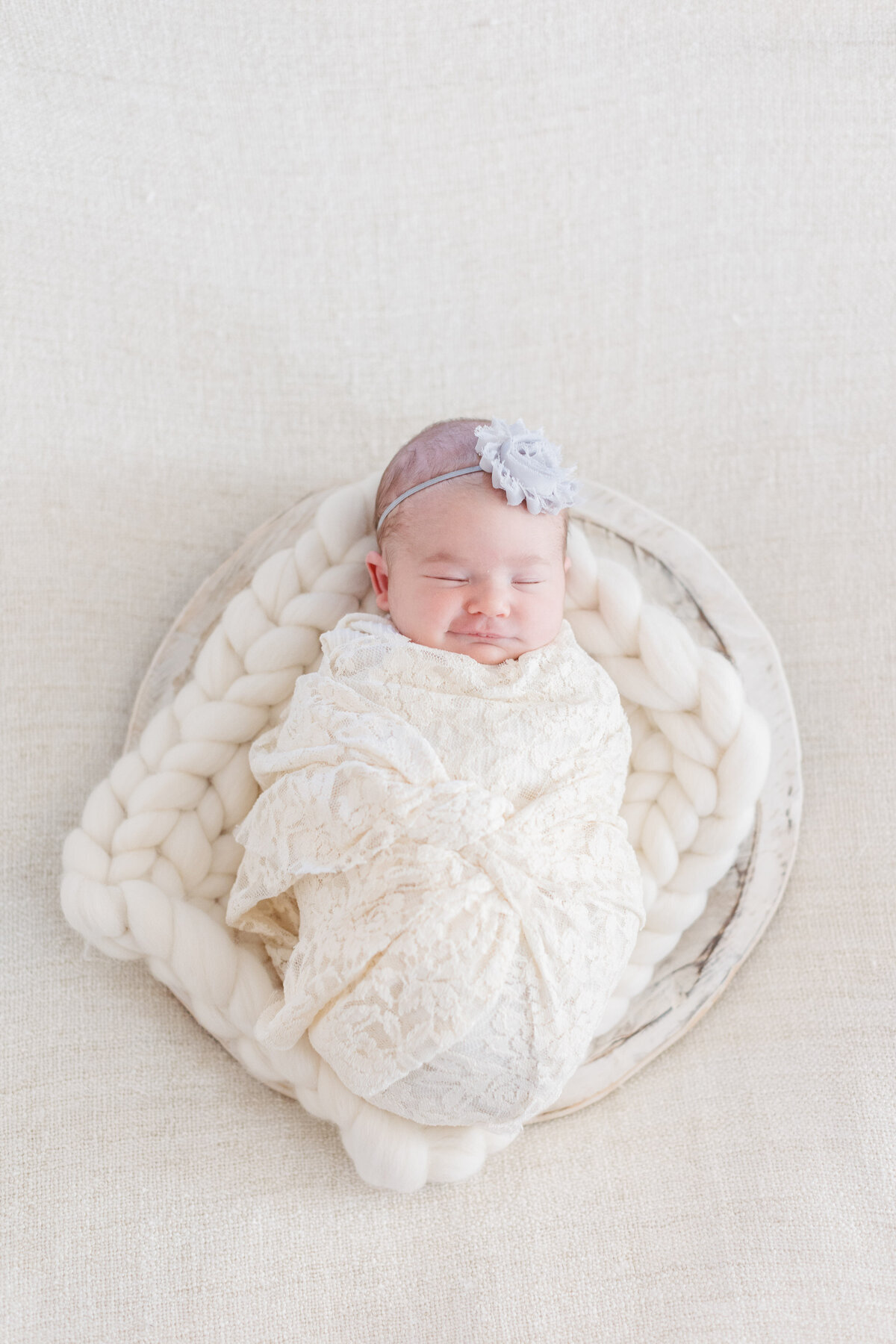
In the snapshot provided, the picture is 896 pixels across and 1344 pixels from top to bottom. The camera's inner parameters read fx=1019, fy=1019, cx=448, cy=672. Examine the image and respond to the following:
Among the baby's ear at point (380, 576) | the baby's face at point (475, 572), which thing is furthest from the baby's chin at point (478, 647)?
the baby's ear at point (380, 576)

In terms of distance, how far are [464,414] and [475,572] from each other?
0.46 metres

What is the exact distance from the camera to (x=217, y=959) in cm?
116

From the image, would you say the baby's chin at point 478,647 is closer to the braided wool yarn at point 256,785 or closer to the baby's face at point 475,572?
the baby's face at point 475,572

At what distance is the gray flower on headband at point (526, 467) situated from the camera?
114 centimetres

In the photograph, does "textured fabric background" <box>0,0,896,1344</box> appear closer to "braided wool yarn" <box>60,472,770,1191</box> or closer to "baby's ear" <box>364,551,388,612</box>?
"braided wool yarn" <box>60,472,770,1191</box>

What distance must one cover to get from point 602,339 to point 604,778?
2.40 feet

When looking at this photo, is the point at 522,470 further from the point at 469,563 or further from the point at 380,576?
the point at 380,576

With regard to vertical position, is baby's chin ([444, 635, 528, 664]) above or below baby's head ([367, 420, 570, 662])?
below

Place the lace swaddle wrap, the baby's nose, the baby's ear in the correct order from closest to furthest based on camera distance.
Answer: the lace swaddle wrap
the baby's nose
the baby's ear

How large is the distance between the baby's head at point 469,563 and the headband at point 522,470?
10 millimetres

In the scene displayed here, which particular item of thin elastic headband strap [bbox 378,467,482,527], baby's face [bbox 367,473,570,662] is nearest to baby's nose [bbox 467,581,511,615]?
baby's face [bbox 367,473,570,662]

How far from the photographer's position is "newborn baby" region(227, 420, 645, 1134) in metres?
1.00

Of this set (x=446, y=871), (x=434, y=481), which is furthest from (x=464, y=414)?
(x=446, y=871)

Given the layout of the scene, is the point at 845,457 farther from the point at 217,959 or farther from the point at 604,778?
the point at 217,959
